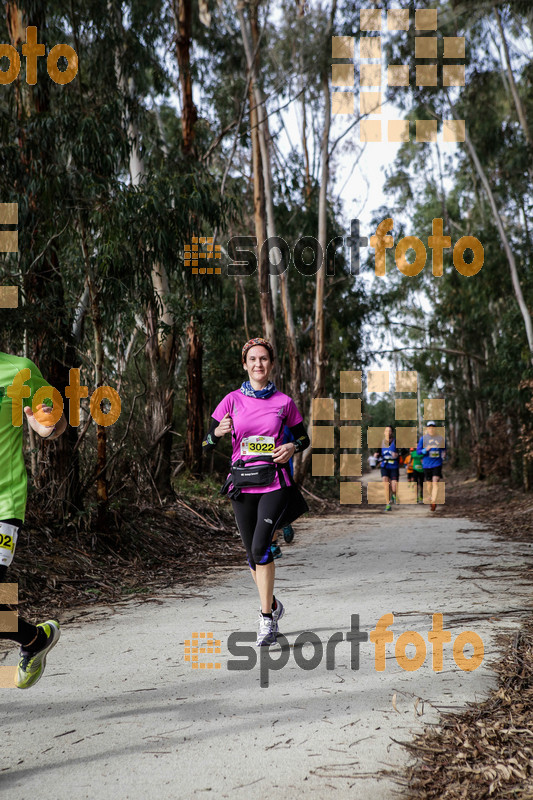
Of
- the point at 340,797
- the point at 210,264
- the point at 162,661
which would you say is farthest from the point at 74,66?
the point at 340,797

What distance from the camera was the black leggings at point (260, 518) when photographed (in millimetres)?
4781

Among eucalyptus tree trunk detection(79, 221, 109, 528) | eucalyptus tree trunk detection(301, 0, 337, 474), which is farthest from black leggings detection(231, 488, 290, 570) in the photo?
eucalyptus tree trunk detection(301, 0, 337, 474)

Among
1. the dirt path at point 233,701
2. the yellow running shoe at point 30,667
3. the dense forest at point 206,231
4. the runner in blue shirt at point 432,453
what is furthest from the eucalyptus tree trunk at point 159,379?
the yellow running shoe at point 30,667

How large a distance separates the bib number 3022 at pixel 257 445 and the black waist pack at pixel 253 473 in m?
0.04

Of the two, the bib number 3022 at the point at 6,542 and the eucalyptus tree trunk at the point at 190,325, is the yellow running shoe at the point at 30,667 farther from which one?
the eucalyptus tree trunk at the point at 190,325

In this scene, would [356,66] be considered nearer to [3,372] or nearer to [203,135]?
[203,135]

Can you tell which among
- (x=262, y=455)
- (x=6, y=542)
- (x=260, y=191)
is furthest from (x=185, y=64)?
(x=6, y=542)

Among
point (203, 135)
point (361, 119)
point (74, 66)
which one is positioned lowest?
point (74, 66)

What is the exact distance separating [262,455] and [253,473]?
13cm

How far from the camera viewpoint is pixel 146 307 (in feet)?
32.5

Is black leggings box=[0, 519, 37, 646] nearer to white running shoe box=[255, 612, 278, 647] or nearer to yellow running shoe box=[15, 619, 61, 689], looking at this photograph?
yellow running shoe box=[15, 619, 61, 689]

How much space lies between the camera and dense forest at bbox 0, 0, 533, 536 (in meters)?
8.34

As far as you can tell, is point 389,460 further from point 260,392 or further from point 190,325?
point 260,392

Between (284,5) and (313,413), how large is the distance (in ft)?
29.8
